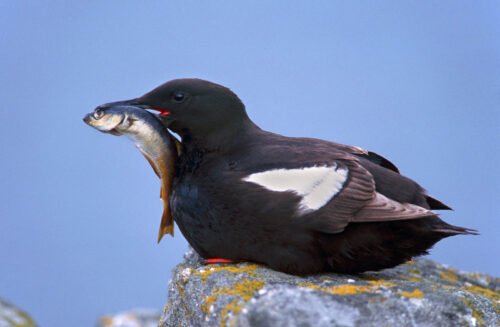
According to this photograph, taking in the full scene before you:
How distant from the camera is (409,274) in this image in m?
5.07

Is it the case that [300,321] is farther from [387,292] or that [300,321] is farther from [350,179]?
A: [350,179]

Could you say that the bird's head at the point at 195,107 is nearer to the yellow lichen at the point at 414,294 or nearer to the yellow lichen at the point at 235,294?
the yellow lichen at the point at 235,294

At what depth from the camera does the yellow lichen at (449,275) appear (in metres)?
5.51

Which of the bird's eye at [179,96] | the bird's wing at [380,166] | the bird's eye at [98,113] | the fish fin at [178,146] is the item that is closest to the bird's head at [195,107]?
the bird's eye at [179,96]

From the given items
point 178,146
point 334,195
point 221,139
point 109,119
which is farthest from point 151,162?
point 334,195

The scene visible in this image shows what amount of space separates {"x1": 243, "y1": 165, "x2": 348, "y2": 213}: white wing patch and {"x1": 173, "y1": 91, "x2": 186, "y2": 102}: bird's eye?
0.78m

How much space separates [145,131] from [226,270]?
3.73 feet

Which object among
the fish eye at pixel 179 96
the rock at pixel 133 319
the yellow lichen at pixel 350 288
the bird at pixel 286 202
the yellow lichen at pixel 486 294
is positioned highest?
the fish eye at pixel 179 96

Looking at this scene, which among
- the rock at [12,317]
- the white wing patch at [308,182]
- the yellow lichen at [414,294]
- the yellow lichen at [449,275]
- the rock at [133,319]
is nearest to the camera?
the yellow lichen at [414,294]

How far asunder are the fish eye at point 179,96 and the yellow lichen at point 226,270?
45.1 inches

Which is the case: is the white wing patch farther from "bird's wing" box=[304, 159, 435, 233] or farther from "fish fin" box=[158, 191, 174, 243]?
"fish fin" box=[158, 191, 174, 243]

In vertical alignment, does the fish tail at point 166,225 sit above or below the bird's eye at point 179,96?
below

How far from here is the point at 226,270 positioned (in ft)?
12.6

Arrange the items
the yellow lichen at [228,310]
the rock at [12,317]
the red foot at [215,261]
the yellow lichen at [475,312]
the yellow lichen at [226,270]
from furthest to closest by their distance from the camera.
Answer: the rock at [12,317]
the red foot at [215,261]
the yellow lichen at [226,270]
the yellow lichen at [475,312]
the yellow lichen at [228,310]
